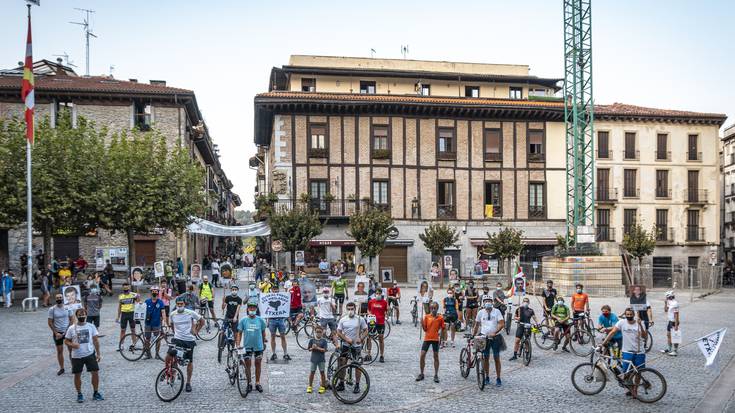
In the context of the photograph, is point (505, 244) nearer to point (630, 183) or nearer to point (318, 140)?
point (318, 140)

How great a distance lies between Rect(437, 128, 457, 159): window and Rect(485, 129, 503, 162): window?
2.32 m

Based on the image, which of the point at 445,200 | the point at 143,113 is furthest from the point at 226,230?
the point at 445,200

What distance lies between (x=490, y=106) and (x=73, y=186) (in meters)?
26.2

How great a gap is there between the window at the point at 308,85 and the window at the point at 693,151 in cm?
2941

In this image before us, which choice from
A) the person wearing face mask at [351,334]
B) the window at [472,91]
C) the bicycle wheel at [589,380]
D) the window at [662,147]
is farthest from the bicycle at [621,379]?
the window at [662,147]

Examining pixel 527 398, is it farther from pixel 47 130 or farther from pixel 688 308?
pixel 47 130

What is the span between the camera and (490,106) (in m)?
42.4

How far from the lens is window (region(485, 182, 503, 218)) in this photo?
4256cm

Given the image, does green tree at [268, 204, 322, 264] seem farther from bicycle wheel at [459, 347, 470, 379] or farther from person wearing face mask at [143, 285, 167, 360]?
bicycle wheel at [459, 347, 470, 379]

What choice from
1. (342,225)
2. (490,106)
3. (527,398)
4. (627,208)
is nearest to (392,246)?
(342,225)

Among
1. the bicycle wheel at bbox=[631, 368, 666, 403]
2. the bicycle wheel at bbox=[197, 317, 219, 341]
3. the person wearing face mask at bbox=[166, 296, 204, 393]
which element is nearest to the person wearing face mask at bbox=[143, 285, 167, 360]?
the bicycle wheel at bbox=[197, 317, 219, 341]

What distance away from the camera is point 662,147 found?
160ft

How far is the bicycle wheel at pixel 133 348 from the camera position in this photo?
1578cm

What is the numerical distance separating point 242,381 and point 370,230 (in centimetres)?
2479
